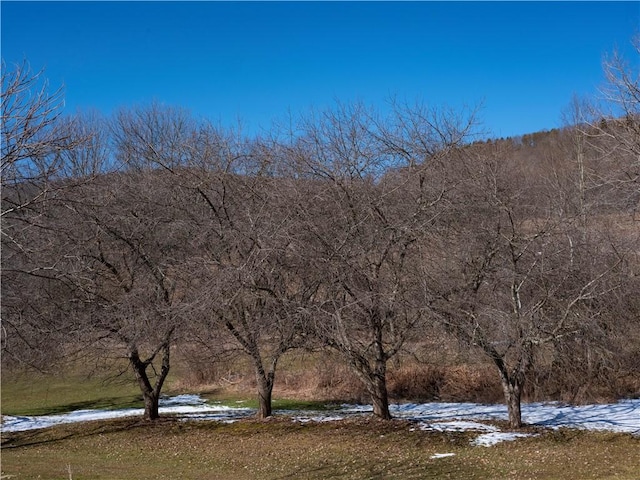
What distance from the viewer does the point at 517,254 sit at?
10.7m

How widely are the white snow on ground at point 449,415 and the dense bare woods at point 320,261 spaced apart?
88 centimetres

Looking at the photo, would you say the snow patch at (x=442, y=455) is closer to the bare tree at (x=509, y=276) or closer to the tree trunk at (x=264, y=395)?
the bare tree at (x=509, y=276)

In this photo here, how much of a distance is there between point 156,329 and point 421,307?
4.76 metres

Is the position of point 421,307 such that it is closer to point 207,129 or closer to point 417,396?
point 207,129

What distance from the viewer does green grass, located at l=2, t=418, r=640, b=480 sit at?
858cm

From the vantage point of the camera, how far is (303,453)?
10133 millimetres

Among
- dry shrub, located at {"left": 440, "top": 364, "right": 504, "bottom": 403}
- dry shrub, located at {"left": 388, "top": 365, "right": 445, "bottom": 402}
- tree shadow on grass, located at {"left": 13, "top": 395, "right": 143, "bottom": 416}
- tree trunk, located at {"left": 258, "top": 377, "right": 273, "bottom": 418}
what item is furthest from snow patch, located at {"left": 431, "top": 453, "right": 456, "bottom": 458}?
tree shadow on grass, located at {"left": 13, "top": 395, "right": 143, "bottom": 416}

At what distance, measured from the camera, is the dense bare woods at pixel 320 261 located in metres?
10.6

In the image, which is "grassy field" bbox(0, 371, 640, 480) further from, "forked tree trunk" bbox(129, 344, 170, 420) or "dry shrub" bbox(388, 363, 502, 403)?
"dry shrub" bbox(388, 363, 502, 403)

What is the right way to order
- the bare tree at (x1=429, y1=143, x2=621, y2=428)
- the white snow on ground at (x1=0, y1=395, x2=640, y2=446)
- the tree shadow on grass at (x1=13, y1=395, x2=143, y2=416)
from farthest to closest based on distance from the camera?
the tree shadow on grass at (x1=13, y1=395, x2=143, y2=416) < the white snow on ground at (x1=0, y1=395, x2=640, y2=446) < the bare tree at (x1=429, y1=143, x2=621, y2=428)

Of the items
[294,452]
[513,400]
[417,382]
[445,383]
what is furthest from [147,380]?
[513,400]

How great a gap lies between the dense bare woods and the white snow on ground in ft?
2.90

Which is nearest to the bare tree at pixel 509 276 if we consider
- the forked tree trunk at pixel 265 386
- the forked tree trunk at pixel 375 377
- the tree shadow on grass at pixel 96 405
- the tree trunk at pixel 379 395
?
the forked tree trunk at pixel 375 377

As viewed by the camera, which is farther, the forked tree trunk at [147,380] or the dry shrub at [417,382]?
the dry shrub at [417,382]
